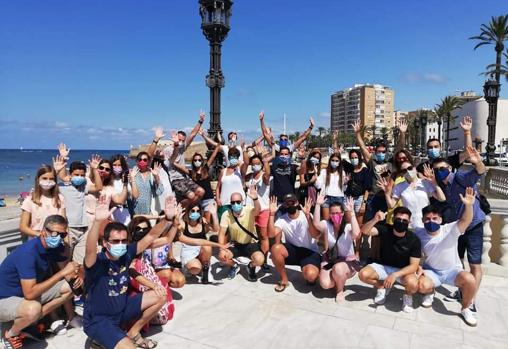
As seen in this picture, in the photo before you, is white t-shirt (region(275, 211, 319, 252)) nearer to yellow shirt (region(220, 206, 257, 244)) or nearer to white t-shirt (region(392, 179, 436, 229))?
yellow shirt (region(220, 206, 257, 244))

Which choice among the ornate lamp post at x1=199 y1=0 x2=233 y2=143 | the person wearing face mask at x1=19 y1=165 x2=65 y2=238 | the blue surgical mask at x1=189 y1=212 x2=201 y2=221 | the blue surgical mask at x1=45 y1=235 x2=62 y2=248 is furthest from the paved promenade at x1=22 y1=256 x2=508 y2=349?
the ornate lamp post at x1=199 y1=0 x2=233 y2=143

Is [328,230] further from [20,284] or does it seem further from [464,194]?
[20,284]

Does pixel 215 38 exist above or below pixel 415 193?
above

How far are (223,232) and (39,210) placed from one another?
2.60 metres

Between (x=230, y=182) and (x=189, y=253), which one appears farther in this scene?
(x=230, y=182)

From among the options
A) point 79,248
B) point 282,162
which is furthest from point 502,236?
point 79,248

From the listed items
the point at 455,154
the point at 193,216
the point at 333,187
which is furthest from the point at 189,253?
the point at 455,154

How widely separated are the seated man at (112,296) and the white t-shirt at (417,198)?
3674mm

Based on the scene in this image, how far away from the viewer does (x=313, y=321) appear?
4.28 m

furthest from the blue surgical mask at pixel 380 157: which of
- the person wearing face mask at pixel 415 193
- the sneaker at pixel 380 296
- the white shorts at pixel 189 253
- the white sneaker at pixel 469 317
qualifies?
the white shorts at pixel 189 253

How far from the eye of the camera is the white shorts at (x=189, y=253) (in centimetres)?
543

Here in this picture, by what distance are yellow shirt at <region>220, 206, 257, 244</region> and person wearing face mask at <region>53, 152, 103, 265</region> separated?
2.06m

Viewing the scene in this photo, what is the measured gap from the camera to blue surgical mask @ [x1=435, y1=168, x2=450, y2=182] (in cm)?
501

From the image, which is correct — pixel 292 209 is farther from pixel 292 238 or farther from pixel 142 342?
pixel 142 342
